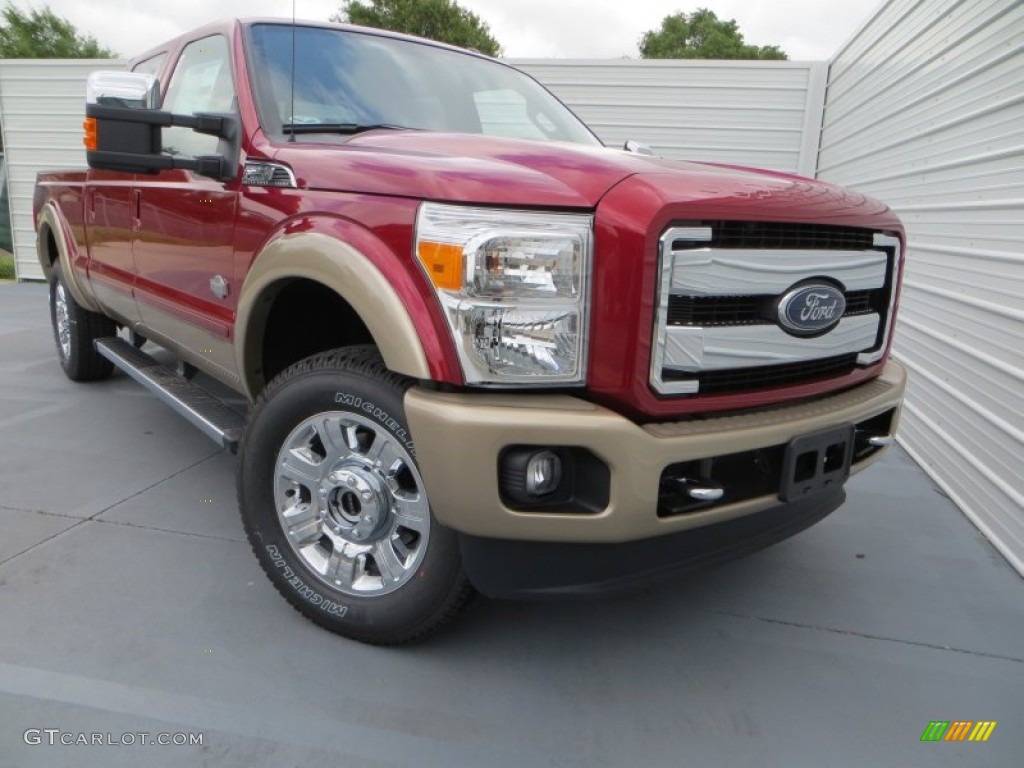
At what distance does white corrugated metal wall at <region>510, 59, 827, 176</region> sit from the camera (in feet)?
27.4

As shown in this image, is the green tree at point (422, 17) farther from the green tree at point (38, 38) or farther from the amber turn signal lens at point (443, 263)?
the amber turn signal lens at point (443, 263)

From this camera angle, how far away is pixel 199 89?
3279 mm

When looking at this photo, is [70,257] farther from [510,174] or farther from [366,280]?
[510,174]

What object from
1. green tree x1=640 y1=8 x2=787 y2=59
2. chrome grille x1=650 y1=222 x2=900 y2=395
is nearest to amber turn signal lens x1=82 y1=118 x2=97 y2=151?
chrome grille x1=650 y1=222 x2=900 y2=395

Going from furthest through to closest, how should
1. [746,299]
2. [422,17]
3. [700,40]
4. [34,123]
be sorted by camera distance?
[700,40] → [422,17] → [34,123] → [746,299]

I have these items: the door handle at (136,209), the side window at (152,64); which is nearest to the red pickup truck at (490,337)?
the door handle at (136,209)

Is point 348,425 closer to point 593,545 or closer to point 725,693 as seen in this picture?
point 593,545

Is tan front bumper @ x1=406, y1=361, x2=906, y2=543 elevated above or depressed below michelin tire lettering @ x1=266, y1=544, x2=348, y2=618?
above

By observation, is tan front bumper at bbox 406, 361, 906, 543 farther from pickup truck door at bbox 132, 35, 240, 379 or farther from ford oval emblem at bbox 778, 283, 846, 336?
pickup truck door at bbox 132, 35, 240, 379

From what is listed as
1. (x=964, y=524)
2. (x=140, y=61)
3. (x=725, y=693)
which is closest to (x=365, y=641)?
(x=725, y=693)

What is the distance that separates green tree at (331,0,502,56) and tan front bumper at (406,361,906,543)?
33.6m

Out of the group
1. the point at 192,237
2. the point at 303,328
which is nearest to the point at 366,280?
the point at 303,328

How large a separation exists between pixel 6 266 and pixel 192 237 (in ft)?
38.5

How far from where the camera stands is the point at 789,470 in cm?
203
